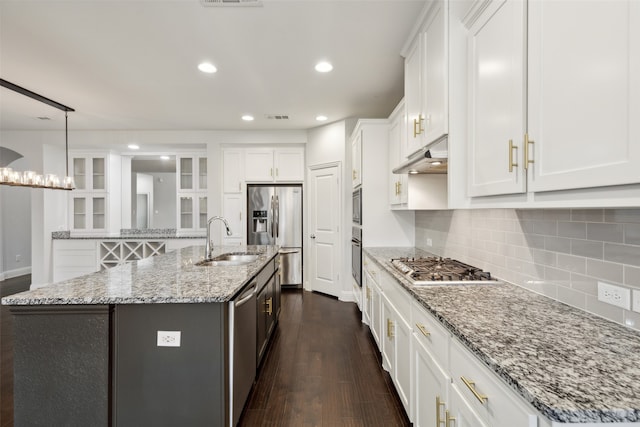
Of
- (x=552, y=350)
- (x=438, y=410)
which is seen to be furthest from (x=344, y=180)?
(x=552, y=350)

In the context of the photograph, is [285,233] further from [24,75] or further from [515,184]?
[515,184]

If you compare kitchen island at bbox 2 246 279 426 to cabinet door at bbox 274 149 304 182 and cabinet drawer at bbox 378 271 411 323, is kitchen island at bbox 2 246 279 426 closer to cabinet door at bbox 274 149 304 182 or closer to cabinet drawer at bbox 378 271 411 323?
cabinet drawer at bbox 378 271 411 323

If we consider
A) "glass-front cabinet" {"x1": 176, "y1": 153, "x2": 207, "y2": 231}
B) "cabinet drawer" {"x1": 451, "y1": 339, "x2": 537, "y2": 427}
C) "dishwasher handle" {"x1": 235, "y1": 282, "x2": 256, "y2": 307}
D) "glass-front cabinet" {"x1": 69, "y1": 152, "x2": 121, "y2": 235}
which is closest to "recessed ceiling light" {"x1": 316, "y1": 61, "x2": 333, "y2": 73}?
"dishwasher handle" {"x1": 235, "y1": 282, "x2": 256, "y2": 307}

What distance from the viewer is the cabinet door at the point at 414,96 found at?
2082mm

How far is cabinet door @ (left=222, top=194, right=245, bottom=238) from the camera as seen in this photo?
5.12m

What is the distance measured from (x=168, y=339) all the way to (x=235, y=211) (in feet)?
12.4

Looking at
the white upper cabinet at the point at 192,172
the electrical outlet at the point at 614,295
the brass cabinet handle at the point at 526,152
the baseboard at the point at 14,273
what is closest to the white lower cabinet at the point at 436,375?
the electrical outlet at the point at 614,295

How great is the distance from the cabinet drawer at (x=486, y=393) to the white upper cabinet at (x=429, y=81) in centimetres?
115

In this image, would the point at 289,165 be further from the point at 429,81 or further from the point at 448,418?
the point at 448,418

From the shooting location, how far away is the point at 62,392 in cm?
143

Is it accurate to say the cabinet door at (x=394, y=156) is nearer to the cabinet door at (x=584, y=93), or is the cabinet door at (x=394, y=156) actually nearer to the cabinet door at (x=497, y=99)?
the cabinet door at (x=497, y=99)

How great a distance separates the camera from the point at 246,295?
6.17ft

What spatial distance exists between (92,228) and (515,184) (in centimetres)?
654

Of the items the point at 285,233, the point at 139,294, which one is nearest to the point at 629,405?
the point at 139,294
